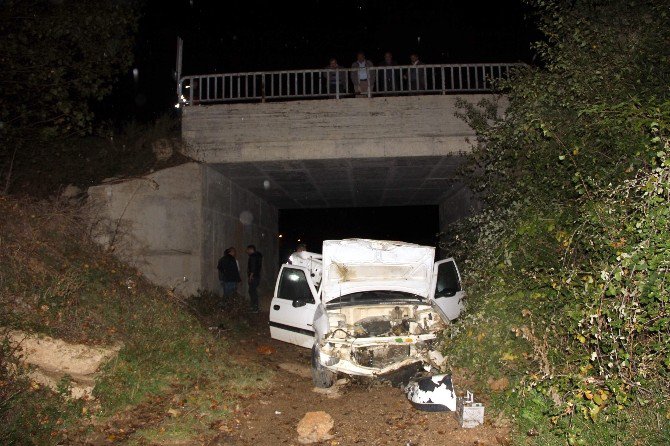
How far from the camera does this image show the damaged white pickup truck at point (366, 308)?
5.73 meters

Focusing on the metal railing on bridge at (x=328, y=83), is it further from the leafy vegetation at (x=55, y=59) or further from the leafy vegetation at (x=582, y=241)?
the leafy vegetation at (x=582, y=241)

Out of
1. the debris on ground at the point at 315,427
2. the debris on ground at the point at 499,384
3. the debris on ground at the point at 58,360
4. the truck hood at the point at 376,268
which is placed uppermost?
the truck hood at the point at 376,268

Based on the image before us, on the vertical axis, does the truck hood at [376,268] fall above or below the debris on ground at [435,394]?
above

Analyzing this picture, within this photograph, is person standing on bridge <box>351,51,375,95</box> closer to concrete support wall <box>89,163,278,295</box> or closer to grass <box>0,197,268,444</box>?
concrete support wall <box>89,163,278,295</box>

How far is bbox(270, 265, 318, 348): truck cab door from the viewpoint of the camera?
7.01m

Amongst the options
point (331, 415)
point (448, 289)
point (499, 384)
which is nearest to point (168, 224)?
point (448, 289)

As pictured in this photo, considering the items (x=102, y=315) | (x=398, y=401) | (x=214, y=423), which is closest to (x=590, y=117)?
(x=398, y=401)

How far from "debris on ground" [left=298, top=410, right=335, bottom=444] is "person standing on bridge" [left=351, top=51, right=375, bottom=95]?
8.38 metres

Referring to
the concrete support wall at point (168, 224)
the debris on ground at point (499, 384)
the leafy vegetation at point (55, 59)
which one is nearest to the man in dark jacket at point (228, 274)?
the concrete support wall at point (168, 224)

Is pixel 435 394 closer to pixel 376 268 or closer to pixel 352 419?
pixel 352 419

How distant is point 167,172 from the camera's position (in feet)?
35.4

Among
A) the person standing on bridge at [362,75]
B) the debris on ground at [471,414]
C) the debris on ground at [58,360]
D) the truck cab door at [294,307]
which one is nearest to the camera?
the debris on ground at [471,414]

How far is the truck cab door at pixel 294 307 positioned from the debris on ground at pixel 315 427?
1.87m

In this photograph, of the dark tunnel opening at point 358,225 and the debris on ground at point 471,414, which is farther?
the dark tunnel opening at point 358,225
